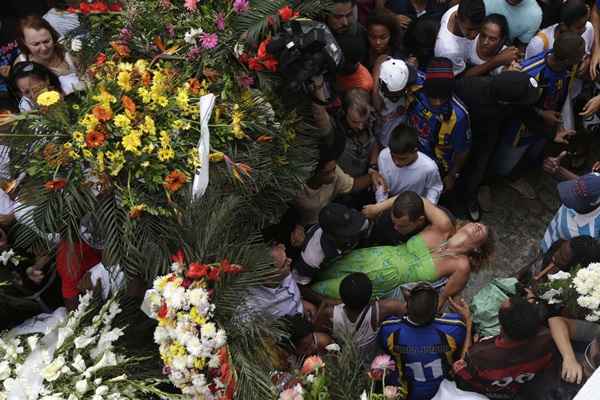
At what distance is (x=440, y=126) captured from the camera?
148 inches

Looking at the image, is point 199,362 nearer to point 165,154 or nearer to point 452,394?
point 165,154

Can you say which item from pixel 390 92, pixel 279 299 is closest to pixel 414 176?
pixel 390 92

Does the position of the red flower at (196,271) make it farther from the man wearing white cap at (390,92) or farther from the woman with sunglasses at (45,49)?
the man wearing white cap at (390,92)

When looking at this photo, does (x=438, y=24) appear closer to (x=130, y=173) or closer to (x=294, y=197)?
(x=294, y=197)

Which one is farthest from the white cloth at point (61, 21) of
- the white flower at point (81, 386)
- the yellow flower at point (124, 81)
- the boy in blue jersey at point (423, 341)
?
the boy in blue jersey at point (423, 341)

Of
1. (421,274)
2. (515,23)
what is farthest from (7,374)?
(515,23)

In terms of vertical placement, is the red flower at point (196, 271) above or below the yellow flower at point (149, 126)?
below

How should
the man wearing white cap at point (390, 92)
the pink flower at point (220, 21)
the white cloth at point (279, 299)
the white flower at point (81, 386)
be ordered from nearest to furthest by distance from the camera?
the white flower at point (81, 386) → the white cloth at point (279, 299) → the pink flower at point (220, 21) → the man wearing white cap at point (390, 92)

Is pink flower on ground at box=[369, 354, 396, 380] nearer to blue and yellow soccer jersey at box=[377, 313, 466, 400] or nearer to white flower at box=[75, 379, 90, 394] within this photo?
blue and yellow soccer jersey at box=[377, 313, 466, 400]

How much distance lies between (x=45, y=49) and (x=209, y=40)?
138 centimetres

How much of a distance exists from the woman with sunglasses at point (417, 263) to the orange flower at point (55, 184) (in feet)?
4.78

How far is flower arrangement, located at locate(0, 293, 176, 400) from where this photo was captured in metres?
2.13

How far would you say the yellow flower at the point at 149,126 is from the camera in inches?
96.7

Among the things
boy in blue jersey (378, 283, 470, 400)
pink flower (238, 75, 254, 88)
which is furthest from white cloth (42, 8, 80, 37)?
boy in blue jersey (378, 283, 470, 400)
